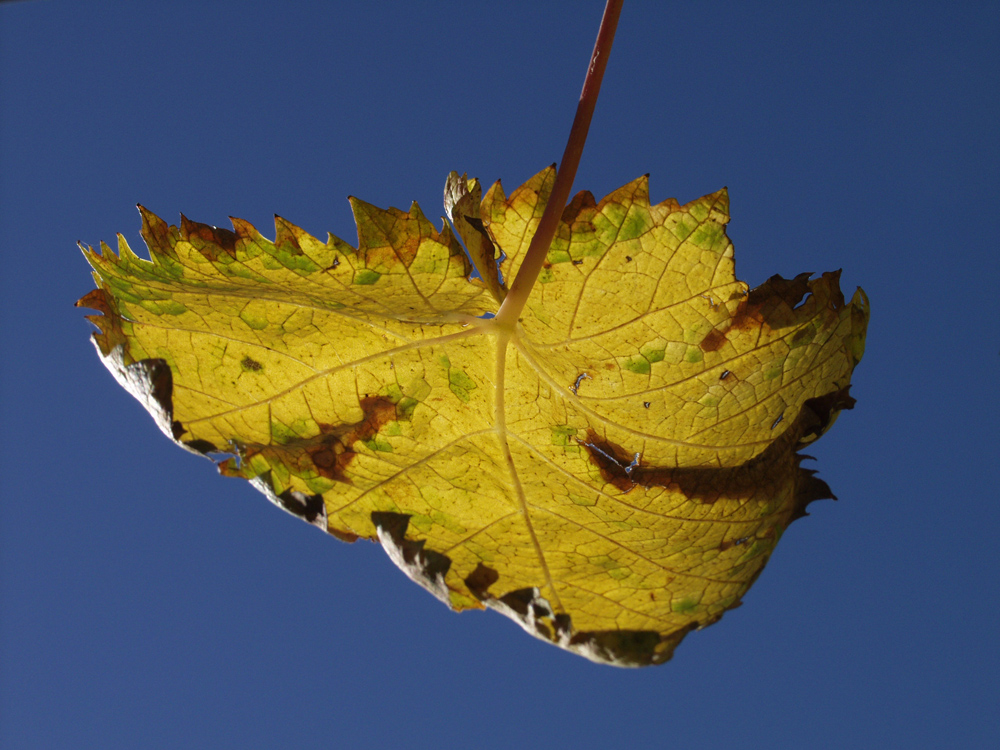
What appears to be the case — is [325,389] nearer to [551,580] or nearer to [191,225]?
[191,225]

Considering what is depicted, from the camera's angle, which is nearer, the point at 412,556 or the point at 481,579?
the point at 412,556

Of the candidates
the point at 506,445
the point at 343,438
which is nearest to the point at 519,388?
the point at 506,445

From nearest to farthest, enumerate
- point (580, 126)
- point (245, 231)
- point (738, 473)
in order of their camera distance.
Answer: point (580, 126) → point (245, 231) → point (738, 473)

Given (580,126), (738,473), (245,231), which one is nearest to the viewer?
(580,126)

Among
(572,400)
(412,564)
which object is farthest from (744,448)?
(412,564)

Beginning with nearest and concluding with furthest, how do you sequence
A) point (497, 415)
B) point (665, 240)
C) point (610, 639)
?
point (665, 240)
point (610, 639)
point (497, 415)

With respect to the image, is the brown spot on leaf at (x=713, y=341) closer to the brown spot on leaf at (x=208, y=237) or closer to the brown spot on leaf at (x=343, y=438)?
the brown spot on leaf at (x=343, y=438)

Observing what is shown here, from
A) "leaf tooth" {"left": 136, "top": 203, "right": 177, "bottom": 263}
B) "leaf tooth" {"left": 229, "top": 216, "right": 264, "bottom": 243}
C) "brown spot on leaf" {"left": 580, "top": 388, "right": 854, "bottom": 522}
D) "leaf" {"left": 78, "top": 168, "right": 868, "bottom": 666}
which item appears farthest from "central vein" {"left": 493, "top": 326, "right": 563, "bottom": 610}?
"leaf tooth" {"left": 136, "top": 203, "right": 177, "bottom": 263}

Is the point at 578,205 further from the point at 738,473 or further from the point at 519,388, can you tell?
the point at 738,473
